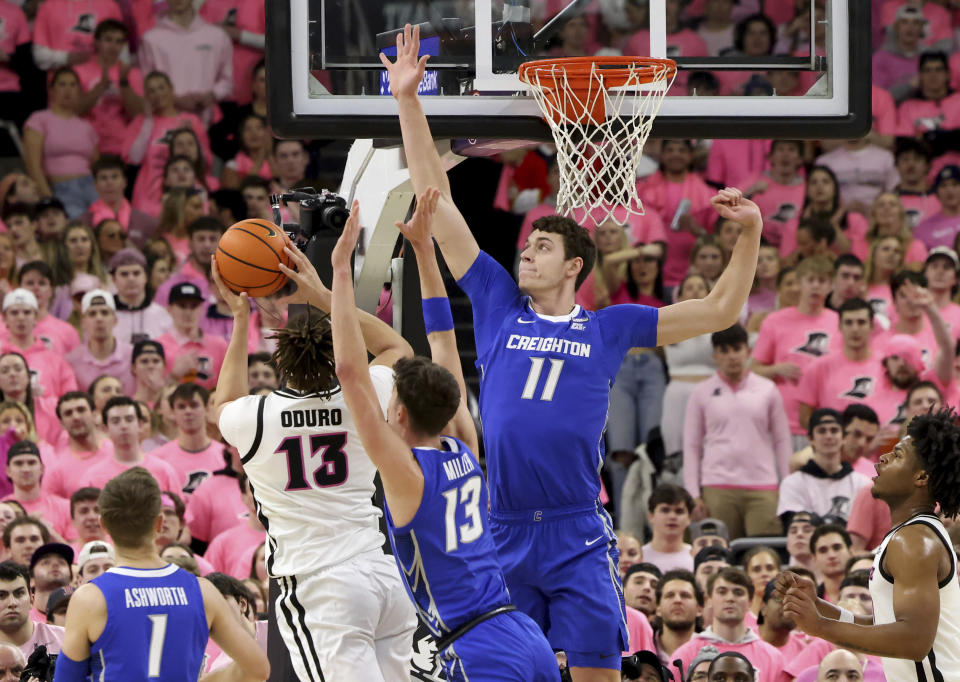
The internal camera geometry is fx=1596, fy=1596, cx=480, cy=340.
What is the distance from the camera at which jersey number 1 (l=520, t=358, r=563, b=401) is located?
241 inches

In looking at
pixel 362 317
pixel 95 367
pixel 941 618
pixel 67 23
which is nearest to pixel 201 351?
pixel 95 367

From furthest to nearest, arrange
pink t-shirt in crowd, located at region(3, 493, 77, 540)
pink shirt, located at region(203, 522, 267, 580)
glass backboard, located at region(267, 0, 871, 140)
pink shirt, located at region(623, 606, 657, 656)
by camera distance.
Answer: pink t-shirt in crowd, located at region(3, 493, 77, 540), pink shirt, located at region(203, 522, 267, 580), pink shirt, located at region(623, 606, 657, 656), glass backboard, located at region(267, 0, 871, 140)

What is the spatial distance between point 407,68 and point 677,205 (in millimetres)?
7198

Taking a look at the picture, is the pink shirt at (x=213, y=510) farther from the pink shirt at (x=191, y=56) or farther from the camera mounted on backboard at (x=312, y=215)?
the pink shirt at (x=191, y=56)

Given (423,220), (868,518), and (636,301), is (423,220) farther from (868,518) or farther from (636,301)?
(636,301)

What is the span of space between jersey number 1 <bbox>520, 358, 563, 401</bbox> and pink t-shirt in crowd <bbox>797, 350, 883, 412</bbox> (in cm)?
572

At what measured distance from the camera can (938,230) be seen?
43.0ft

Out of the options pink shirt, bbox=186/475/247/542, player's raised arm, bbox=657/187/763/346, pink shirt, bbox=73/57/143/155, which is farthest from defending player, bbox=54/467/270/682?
pink shirt, bbox=73/57/143/155

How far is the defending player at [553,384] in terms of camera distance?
602cm

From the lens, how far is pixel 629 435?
11.4 metres

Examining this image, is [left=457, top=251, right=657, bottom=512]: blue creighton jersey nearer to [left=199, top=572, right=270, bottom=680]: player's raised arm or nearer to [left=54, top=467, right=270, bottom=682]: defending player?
[left=199, top=572, right=270, bottom=680]: player's raised arm

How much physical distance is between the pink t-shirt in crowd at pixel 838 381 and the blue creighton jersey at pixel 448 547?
654 cm

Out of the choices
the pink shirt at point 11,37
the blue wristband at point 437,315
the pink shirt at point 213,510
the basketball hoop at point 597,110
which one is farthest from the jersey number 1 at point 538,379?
the pink shirt at point 11,37

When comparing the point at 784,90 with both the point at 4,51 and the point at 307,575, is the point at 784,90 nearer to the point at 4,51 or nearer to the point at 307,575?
the point at 307,575
